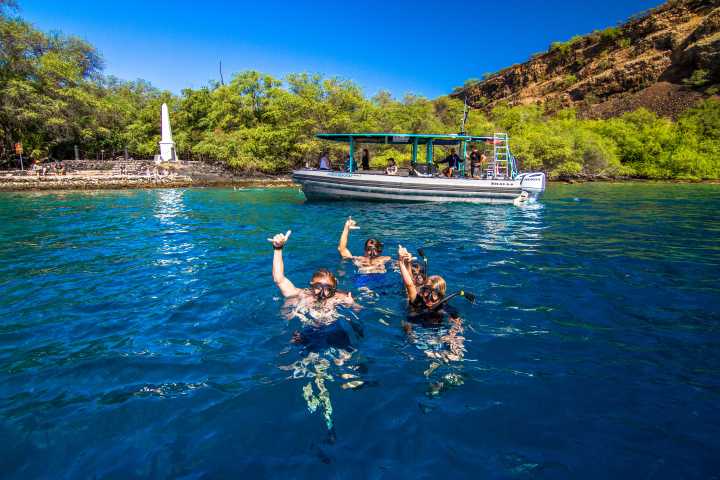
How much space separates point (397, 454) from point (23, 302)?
6.03 metres

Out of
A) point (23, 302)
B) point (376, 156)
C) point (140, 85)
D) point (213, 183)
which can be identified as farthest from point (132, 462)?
point (140, 85)

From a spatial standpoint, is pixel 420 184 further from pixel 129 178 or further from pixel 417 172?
pixel 129 178

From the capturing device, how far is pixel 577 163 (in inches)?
1601

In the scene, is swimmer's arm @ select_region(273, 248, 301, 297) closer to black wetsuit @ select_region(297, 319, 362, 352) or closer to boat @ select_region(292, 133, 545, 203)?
black wetsuit @ select_region(297, 319, 362, 352)

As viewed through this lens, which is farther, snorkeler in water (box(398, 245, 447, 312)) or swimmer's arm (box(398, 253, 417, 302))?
swimmer's arm (box(398, 253, 417, 302))

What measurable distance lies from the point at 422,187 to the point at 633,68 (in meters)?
68.1

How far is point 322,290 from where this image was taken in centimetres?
455

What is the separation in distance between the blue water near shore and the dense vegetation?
31.4 m

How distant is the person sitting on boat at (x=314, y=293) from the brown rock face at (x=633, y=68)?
6601cm

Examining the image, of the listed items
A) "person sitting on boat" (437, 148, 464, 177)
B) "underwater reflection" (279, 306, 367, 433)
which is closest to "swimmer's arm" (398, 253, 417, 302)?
"underwater reflection" (279, 306, 367, 433)

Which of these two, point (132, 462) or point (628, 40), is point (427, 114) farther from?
point (628, 40)

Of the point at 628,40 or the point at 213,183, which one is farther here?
the point at 628,40

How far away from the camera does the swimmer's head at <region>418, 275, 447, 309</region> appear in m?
4.61

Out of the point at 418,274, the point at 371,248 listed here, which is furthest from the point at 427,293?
the point at 371,248
